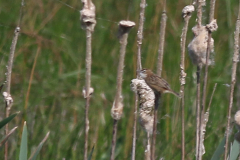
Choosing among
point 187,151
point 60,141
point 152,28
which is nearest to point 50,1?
point 152,28

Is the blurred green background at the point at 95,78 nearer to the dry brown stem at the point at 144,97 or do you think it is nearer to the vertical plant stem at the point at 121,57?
the dry brown stem at the point at 144,97

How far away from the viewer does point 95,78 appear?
8.22 ft

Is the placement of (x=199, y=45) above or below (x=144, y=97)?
above

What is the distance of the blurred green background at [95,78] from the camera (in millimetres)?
1904

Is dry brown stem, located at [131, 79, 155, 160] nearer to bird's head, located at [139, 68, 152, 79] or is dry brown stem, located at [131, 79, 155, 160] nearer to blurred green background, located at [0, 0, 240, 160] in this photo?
bird's head, located at [139, 68, 152, 79]

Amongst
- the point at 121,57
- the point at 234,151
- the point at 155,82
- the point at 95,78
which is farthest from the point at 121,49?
the point at 95,78

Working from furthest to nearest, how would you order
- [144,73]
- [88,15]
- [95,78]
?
1. [95,78]
2. [144,73]
3. [88,15]

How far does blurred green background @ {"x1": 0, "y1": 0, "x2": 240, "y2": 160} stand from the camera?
6.25 feet

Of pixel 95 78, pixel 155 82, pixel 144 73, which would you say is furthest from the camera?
pixel 95 78

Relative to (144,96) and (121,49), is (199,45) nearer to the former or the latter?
(144,96)

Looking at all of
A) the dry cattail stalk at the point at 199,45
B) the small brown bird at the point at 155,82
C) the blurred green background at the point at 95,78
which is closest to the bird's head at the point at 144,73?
the small brown bird at the point at 155,82

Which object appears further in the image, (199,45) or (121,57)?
(199,45)

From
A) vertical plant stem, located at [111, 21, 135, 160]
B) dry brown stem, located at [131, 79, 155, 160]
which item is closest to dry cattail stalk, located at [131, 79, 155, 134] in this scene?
dry brown stem, located at [131, 79, 155, 160]

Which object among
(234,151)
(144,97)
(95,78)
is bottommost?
(234,151)
